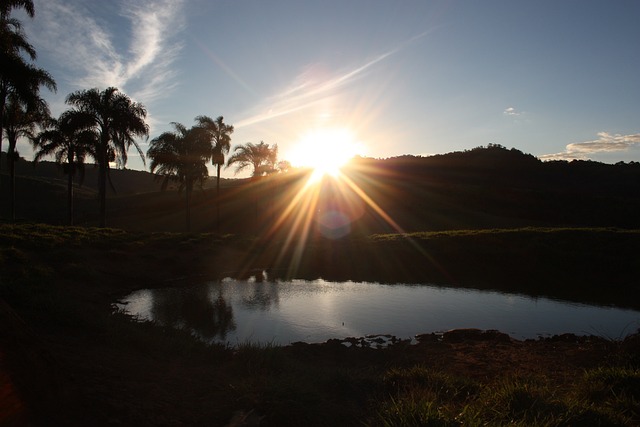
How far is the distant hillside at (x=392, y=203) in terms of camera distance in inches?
1934

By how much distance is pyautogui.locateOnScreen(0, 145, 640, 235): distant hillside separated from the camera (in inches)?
1934

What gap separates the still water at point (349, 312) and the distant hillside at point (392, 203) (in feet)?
78.6

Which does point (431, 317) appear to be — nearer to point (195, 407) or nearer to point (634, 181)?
point (195, 407)

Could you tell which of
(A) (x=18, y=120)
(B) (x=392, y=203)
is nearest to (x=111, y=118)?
(A) (x=18, y=120)

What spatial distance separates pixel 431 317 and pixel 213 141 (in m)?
31.8

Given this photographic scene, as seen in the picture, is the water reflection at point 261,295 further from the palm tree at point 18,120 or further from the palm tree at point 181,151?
the palm tree at point 181,151

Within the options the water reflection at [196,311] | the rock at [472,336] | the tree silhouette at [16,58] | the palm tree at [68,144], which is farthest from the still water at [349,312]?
the palm tree at [68,144]

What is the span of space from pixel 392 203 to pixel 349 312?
4204 centimetres

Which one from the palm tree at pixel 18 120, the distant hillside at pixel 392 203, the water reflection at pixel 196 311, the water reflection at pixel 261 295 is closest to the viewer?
the water reflection at pixel 196 311

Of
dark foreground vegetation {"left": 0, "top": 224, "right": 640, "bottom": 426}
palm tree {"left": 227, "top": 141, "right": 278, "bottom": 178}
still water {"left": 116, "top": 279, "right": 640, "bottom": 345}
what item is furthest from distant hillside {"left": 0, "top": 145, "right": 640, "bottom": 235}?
dark foreground vegetation {"left": 0, "top": 224, "right": 640, "bottom": 426}

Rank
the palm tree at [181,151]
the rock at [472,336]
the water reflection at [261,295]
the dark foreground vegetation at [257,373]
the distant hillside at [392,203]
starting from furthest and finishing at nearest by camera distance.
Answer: the distant hillside at [392,203] → the palm tree at [181,151] → the water reflection at [261,295] → the rock at [472,336] → the dark foreground vegetation at [257,373]

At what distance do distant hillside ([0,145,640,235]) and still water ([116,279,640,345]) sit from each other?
78.6 feet

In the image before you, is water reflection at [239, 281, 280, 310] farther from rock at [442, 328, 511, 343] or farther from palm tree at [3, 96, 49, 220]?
palm tree at [3, 96, 49, 220]

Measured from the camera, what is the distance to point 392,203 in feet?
189
